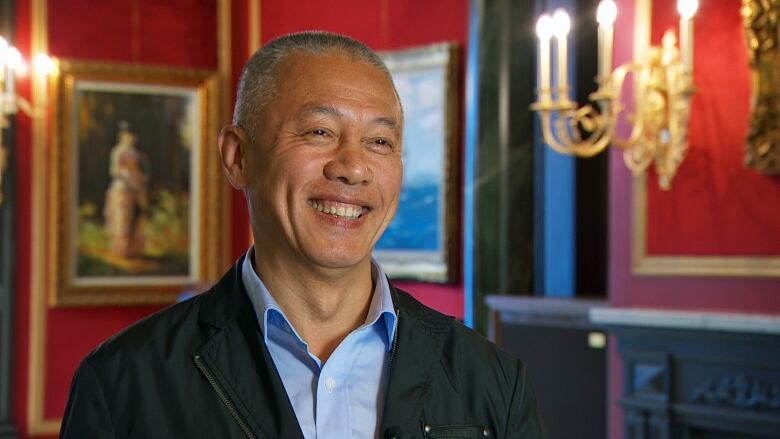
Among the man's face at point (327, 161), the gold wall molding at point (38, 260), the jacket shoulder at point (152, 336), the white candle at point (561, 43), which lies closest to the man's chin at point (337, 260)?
the man's face at point (327, 161)

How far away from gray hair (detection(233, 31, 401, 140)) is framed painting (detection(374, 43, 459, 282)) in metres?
4.27

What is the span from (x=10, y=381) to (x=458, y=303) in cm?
313

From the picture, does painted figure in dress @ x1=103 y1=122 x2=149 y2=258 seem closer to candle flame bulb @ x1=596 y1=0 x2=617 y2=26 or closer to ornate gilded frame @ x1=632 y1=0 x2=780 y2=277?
ornate gilded frame @ x1=632 y1=0 x2=780 y2=277

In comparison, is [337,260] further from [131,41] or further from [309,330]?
[131,41]

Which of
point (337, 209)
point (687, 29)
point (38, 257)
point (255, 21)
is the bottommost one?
point (38, 257)

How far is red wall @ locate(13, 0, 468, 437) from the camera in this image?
6.44m

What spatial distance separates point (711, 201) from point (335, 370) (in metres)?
2.97

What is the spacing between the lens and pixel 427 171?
6.04 metres

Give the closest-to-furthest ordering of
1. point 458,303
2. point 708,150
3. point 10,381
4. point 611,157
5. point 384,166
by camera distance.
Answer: point 384,166 < point 708,150 < point 611,157 < point 458,303 < point 10,381

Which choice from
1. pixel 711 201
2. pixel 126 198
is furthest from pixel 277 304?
pixel 126 198

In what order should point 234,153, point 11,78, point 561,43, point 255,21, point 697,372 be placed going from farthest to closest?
point 255,21 → point 11,78 → point 561,43 → point 697,372 → point 234,153

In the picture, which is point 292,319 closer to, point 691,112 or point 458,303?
point 691,112

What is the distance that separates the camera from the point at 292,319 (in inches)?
62.4

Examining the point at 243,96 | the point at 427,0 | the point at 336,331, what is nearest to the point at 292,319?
the point at 336,331
